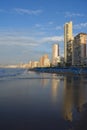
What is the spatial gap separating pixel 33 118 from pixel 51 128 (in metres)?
2.01

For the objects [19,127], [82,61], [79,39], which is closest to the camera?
[19,127]

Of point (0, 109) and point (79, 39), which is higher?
point (79, 39)

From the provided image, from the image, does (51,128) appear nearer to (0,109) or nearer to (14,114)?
(14,114)

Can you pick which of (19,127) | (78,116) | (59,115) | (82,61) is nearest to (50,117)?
(59,115)

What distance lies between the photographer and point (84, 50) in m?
180

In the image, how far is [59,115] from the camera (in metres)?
13.3

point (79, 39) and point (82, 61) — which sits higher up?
point (79, 39)

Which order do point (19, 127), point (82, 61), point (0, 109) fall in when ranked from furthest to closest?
1. point (82, 61)
2. point (0, 109)
3. point (19, 127)

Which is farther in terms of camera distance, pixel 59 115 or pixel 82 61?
pixel 82 61

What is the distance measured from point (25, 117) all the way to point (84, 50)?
561 feet

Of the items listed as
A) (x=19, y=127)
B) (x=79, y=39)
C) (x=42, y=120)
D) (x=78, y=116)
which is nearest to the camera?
(x=19, y=127)

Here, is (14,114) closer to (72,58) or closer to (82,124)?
(82,124)

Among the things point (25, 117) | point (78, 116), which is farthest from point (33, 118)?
point (78, 116)

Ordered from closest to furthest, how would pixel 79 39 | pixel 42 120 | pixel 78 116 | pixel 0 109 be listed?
pixel 42 120, pixel 78 116, pixel 0 109, pixel 79 39
